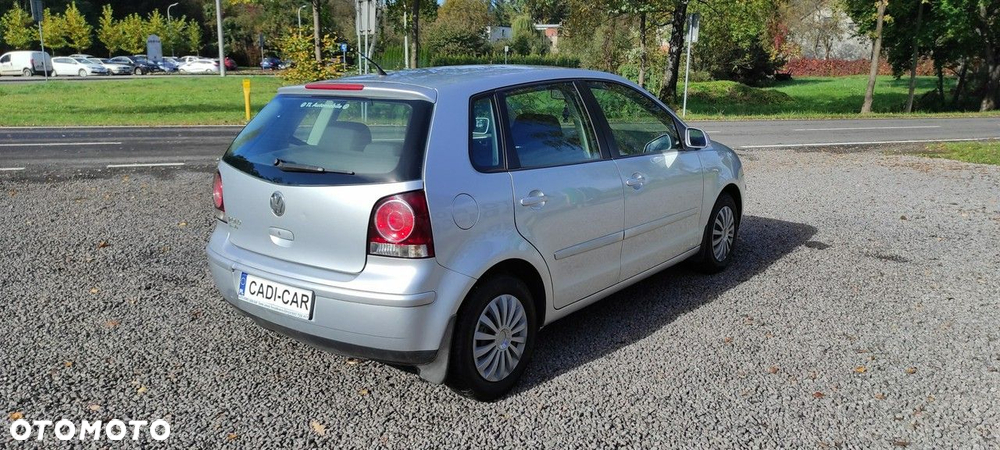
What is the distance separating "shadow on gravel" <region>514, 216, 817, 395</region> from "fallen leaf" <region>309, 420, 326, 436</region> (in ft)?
3.32

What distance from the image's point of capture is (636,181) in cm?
459

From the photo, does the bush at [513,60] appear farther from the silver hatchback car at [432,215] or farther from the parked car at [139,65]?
the silver hatchback car at [432,215]

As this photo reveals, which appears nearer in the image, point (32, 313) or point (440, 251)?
point (440, 251)

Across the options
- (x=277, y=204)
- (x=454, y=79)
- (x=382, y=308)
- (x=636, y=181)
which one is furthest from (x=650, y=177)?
(x=277, y=204)

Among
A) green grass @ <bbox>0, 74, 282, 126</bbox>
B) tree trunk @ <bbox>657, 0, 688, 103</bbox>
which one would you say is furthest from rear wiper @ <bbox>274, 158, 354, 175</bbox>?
tree trunk @ <bbox>657, 0, 688, 103</bbox>

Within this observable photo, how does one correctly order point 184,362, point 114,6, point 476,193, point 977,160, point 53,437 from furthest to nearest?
point 114,6 → point 977,160 → point 184,362 → point 476,193 → point 53,437

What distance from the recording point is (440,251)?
3.32 metres

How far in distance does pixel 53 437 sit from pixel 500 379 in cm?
203

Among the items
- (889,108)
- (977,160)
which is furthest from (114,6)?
(977,160)

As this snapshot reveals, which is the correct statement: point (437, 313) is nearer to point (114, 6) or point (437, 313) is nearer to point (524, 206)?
point (524, 206)

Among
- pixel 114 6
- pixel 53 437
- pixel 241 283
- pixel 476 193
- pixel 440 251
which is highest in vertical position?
pixel 114 6

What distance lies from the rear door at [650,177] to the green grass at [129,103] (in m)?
16.3

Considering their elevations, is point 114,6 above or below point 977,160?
above

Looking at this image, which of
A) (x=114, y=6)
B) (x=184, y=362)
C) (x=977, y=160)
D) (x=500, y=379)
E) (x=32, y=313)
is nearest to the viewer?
(x=500, y=379)
